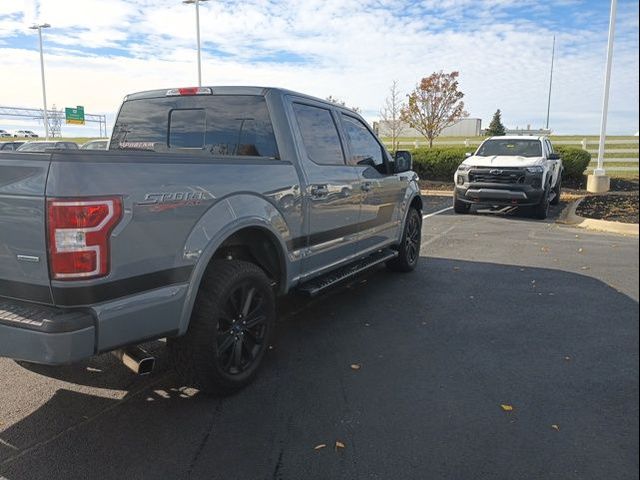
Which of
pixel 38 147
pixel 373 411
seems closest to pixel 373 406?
pixel 373 411

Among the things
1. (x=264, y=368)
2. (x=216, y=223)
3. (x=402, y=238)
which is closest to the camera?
(x=216, y=223)

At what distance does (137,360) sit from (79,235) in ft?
2.87

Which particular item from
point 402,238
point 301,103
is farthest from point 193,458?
point 402,238

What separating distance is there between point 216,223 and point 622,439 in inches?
105

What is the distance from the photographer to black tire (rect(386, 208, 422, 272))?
6793 mm

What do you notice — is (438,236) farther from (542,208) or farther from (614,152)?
(542,208)

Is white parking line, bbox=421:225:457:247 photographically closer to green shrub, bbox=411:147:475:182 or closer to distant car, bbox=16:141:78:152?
distant car, bbox=16:141:78:152

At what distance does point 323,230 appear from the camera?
4648 millimetres

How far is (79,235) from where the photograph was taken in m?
2.58

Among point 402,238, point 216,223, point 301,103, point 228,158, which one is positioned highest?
point 301,103

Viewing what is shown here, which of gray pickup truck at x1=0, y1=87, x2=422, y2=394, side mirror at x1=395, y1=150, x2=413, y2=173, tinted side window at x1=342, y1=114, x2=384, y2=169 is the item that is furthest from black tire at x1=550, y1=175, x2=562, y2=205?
gray pickup truck at x1=0, y1=87, x2=422, y2=394

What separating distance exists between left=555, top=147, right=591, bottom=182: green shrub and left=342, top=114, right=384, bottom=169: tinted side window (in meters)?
13.7

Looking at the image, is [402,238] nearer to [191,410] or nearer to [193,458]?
[191,410]

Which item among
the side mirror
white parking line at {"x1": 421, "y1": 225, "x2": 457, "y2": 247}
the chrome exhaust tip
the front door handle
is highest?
the side mirror
